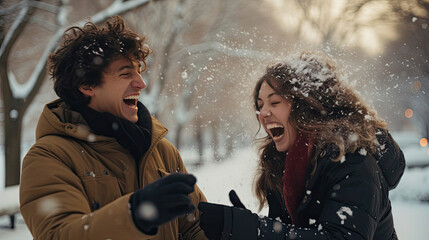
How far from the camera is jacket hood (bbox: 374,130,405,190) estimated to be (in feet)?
7.25

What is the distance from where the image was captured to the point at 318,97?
247 centimetres

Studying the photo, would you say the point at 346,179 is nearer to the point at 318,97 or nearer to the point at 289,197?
the point at 289,197

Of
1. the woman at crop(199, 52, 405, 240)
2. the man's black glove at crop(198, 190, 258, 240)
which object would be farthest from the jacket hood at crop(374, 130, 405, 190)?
the man's black glove at crop(198, 190, 258, 240)

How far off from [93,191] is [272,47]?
940 cm

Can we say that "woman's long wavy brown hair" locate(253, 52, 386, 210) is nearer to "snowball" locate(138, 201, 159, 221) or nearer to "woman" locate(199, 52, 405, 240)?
"woman" locate(199, 52, 405, 240)

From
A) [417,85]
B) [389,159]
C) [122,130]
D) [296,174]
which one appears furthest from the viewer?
[417,85]

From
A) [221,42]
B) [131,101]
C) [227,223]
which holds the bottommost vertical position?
[227,223]

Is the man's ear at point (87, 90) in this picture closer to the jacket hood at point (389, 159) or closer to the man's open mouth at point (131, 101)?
the man's open mouth at point (131, 101)

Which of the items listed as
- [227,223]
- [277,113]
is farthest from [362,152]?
[227,223]

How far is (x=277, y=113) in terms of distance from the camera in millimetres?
2562

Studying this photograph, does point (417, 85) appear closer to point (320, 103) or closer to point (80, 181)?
point (320, 103)

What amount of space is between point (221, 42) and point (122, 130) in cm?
1017

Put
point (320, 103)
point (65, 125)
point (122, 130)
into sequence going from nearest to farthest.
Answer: point (65, 125)
point (122, 130)
point (320, 103)

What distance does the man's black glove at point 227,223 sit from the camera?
6.37 ft
